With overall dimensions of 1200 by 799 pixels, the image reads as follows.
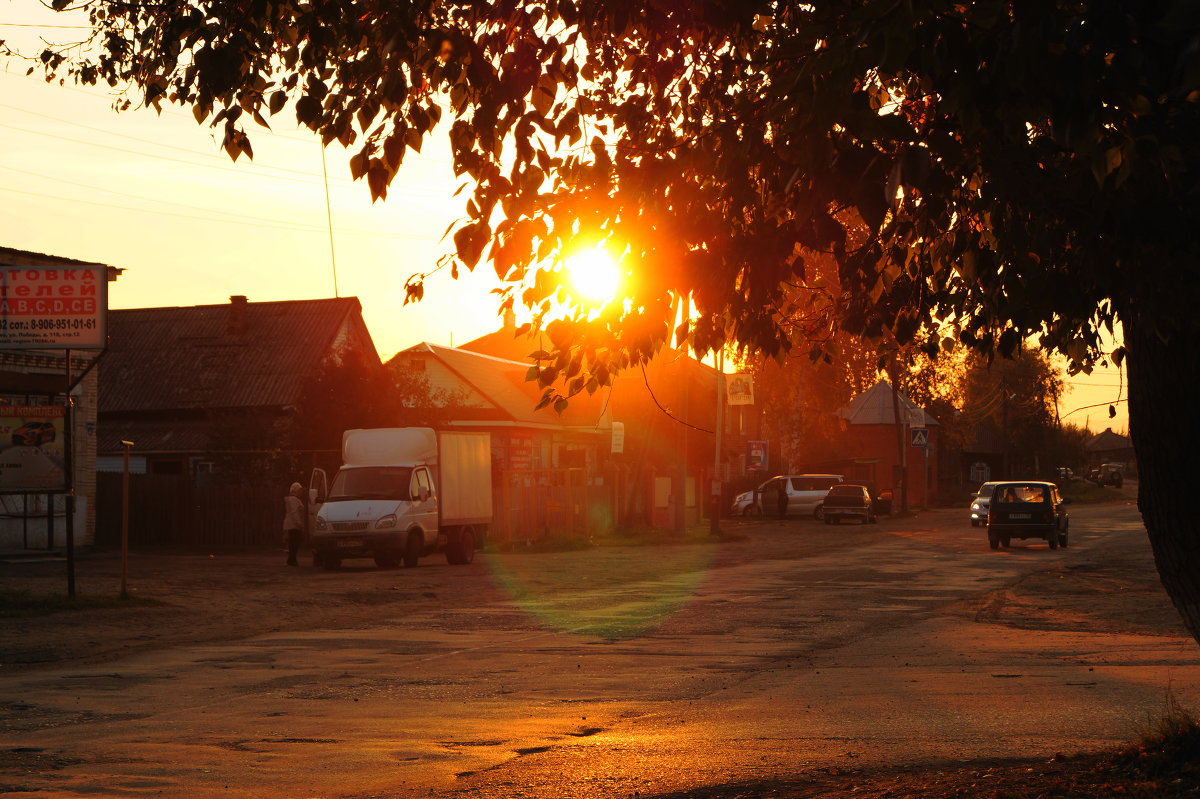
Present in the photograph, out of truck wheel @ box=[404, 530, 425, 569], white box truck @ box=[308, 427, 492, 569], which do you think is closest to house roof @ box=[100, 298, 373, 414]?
white box truck @ box=[308, 427, 492, 569]

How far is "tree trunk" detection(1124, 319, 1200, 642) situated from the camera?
20.2 feet

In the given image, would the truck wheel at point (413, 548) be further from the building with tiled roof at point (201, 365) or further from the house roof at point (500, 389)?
the house roof at point (500, 389)

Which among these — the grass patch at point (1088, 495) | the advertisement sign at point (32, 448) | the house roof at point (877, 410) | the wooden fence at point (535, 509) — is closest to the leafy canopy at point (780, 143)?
the advertisement sign at point (32, 448)

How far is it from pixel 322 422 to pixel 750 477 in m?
32.4

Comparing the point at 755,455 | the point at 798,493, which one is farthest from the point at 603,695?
the point at 798,493

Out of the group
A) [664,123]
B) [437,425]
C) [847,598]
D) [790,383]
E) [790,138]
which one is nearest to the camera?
[790,138]

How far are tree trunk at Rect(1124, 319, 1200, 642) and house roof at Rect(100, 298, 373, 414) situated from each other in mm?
41377

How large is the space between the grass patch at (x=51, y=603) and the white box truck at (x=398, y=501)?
7.58 meters

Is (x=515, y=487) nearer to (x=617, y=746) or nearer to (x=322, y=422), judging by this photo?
(x=322, y=422)

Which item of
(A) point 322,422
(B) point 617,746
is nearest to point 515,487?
(A) point 322,422

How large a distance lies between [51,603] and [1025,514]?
77.9 feet

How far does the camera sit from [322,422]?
37.1 metres

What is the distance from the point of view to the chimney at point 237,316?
51.3 m

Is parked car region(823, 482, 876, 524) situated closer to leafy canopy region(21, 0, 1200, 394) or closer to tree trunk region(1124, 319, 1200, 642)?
leafy canopy region(21, 0, 1200, 394)
